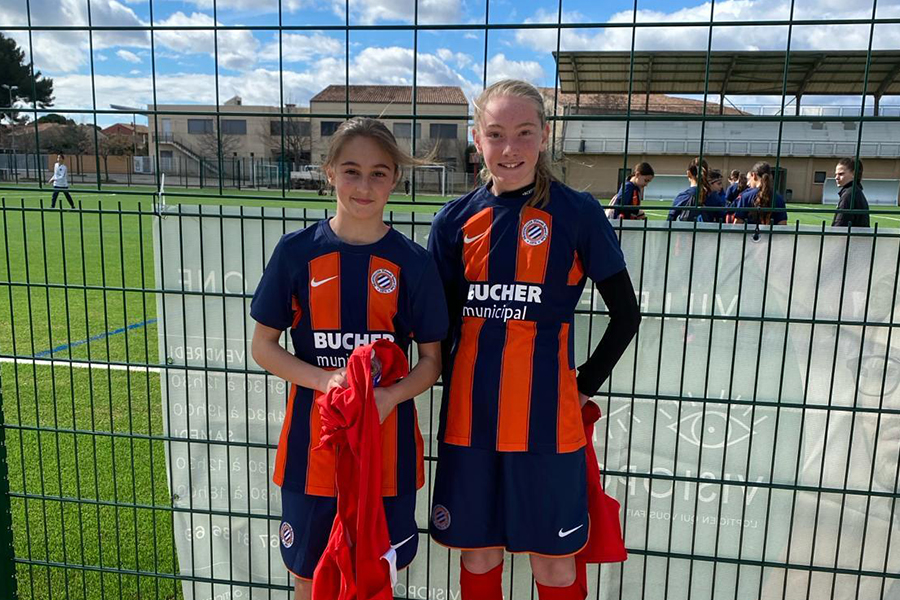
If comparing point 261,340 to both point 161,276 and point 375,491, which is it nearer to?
point 375,491

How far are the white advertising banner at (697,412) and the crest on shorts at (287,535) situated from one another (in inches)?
29.0

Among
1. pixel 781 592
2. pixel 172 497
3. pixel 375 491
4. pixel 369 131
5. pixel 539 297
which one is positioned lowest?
pixel 781 592

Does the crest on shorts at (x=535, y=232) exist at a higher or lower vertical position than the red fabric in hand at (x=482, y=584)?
higher

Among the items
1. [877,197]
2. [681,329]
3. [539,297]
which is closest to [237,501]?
[539,297]

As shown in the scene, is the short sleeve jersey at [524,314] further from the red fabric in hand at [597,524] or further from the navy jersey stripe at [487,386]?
the red fabric in hand at [597,524]

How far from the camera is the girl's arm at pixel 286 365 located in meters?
1.98

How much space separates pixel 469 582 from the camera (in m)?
2.26

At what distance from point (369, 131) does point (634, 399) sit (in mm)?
1568

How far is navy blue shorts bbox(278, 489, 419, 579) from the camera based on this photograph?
2.08 metres

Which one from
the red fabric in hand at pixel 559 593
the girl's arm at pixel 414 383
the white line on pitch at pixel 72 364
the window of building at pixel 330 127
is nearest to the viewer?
the girl's arm at pixel 414 383

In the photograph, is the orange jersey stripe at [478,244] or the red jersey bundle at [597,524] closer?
the orange jersey stripe at [478,244]

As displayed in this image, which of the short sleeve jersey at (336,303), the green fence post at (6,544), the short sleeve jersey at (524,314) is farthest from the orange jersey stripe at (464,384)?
the green fence post at (6,544)

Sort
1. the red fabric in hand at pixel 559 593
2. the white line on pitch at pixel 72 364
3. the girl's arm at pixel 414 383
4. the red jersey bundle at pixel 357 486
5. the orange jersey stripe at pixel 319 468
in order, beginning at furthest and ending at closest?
1. the white line on pitch at pixel 72 364
2. the red fabric in hand at pixel 559 593
3. the orange jersey stripe at pixel 319 468
4. the girl's arm at pixel 414 383
5. the red jersey bundle at pixel 357 486

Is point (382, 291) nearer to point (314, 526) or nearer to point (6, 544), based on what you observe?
point (314, 526)
